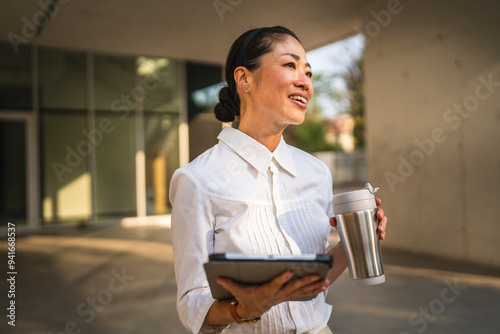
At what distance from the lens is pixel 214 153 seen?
4.00ft

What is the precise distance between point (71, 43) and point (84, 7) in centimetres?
224

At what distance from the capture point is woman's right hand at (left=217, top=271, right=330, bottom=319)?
0.85 metres

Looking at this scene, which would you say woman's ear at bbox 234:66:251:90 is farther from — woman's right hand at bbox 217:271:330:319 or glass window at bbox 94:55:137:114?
glass window at bbox 94:55:137:114

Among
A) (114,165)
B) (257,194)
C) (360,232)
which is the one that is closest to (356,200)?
(360,232)

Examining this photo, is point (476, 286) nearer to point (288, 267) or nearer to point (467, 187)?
point (467, 187)

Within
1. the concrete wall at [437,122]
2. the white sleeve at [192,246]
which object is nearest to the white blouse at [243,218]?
the white sleeve at [192,246]

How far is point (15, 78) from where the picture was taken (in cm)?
999

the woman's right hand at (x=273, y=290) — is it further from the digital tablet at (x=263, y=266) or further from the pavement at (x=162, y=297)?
the pavement at (x=162, y=297)

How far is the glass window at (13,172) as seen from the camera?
993 centimetres

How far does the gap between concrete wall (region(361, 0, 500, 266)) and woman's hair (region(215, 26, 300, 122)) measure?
514 centimetres

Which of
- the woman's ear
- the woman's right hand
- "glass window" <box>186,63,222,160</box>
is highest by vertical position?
"glass window" <box>186,63,222,160</box>

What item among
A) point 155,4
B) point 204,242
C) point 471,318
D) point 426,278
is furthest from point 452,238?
point 204,242

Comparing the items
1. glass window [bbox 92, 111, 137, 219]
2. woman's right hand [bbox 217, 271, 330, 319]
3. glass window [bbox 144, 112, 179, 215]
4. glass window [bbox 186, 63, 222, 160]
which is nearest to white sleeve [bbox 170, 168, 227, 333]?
woman's right hand [bbox 217, 271, 330, 319]

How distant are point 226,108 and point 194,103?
1069 centimetres
